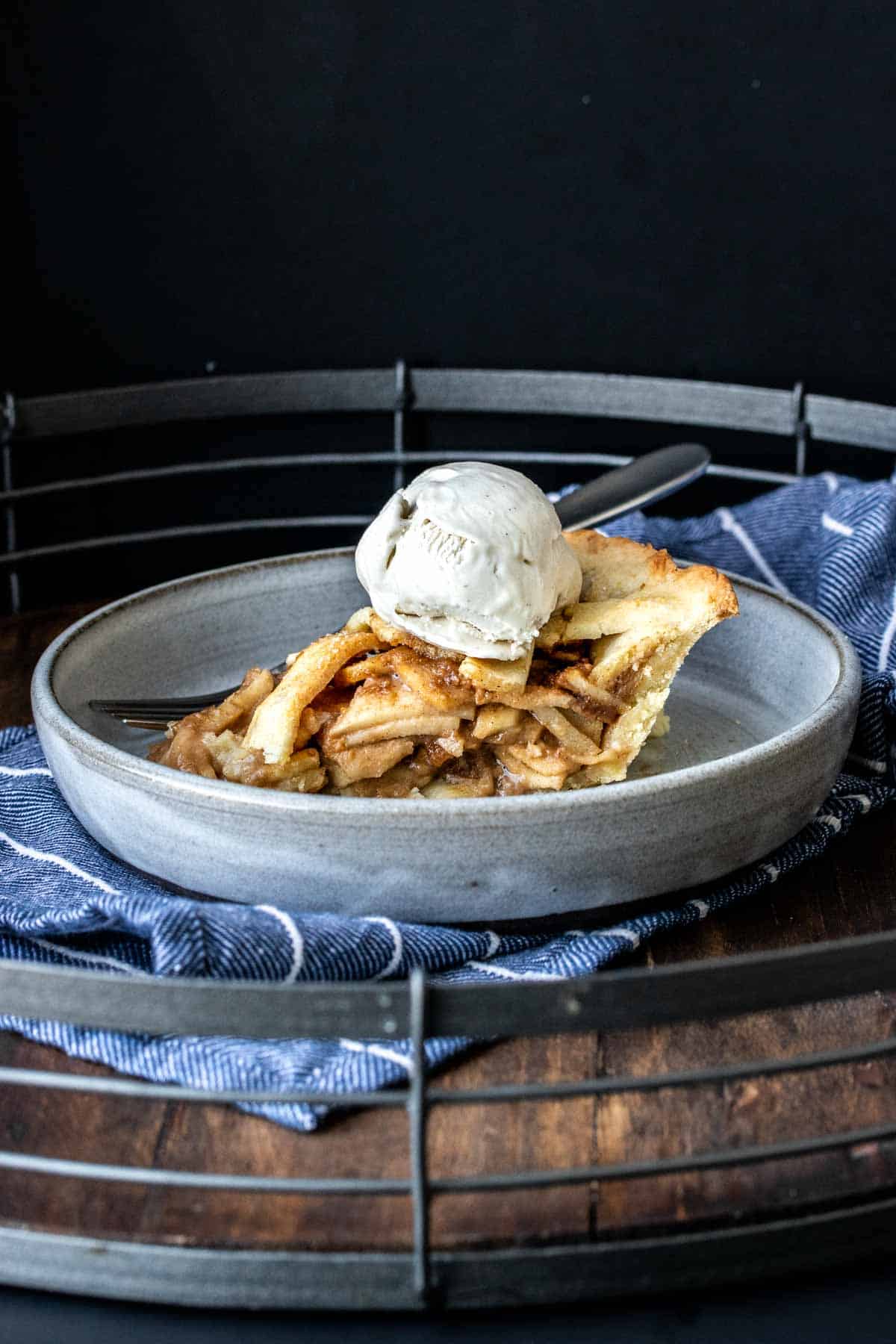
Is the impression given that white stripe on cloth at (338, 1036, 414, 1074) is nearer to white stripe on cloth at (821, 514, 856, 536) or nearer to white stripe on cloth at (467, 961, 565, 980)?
white stripe on cloth at (467, 961, 565, 980)

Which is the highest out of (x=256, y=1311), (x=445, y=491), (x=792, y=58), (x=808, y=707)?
(x=792, y=58)

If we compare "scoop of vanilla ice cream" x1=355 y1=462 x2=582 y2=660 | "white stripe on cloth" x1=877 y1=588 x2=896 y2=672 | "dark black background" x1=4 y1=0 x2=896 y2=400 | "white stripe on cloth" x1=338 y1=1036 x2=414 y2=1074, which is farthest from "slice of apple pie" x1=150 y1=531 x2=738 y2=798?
"dark black background" x1=4 y1=0 x2=896 y2=400

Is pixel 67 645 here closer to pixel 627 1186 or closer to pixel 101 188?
pixel 627 1186

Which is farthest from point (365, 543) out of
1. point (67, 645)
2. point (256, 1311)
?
point (256, 1311)

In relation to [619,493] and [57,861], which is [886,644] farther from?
[57,861]

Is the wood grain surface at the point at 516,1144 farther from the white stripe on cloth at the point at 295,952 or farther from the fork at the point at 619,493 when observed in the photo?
the fork at the point at 619,493

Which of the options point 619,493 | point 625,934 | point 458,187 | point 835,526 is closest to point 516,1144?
point 625,934
